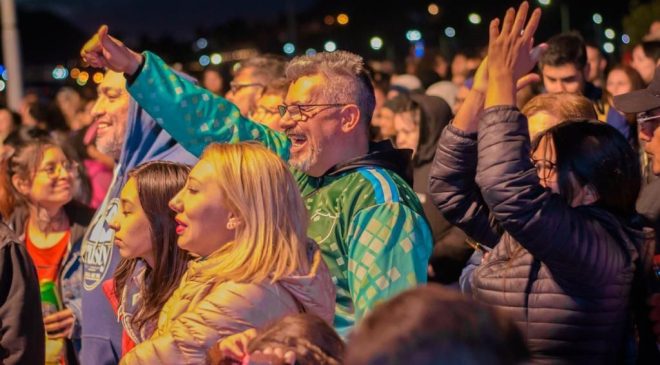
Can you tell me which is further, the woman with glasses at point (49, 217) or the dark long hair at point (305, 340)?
the woman with glasses at point (49, 217)

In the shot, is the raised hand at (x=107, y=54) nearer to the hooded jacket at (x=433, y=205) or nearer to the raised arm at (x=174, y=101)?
the raised arm at (x=174, y=101)

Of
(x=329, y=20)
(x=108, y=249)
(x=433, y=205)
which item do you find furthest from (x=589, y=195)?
(x=329, y=20)

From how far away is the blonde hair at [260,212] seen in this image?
3887 mm

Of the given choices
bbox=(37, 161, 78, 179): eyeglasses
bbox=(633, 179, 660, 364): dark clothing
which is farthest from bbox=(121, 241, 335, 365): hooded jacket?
bbox=(37, 161, 78, 179): eyeglasses

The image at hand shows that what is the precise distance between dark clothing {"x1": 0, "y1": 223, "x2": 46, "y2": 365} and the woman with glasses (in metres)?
1.22

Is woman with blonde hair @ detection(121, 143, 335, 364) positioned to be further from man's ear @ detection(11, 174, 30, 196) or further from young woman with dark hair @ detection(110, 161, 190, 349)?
man's ear @ detection(11, 174, 30, 196)

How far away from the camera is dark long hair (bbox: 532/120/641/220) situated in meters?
4.08

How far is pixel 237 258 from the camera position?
3.91 meters

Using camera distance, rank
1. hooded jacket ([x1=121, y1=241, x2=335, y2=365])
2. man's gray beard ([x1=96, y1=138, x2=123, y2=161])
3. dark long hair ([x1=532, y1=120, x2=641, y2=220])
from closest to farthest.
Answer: hooded jacket ([x1=121, y1=241, x2=335, y2=365]), dark long hair ([x1=532, y1=120, x2=641, y2=220]), man's gray beard ([x1=96, y1=138, x2=123, y2=161])

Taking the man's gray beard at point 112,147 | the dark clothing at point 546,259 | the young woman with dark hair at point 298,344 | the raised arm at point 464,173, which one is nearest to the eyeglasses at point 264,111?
the man's gray beard at point 112,147

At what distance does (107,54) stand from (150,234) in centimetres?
78

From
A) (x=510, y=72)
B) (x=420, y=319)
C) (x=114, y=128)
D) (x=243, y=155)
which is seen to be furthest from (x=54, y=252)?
(x=420, y=319)

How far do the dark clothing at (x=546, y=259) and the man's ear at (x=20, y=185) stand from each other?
12.0ft

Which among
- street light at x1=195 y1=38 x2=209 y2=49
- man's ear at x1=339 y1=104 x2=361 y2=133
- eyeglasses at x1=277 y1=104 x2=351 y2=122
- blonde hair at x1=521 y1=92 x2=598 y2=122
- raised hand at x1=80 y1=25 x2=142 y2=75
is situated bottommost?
blonde hair at x1=521 y1=92 x2=598 y2=122
